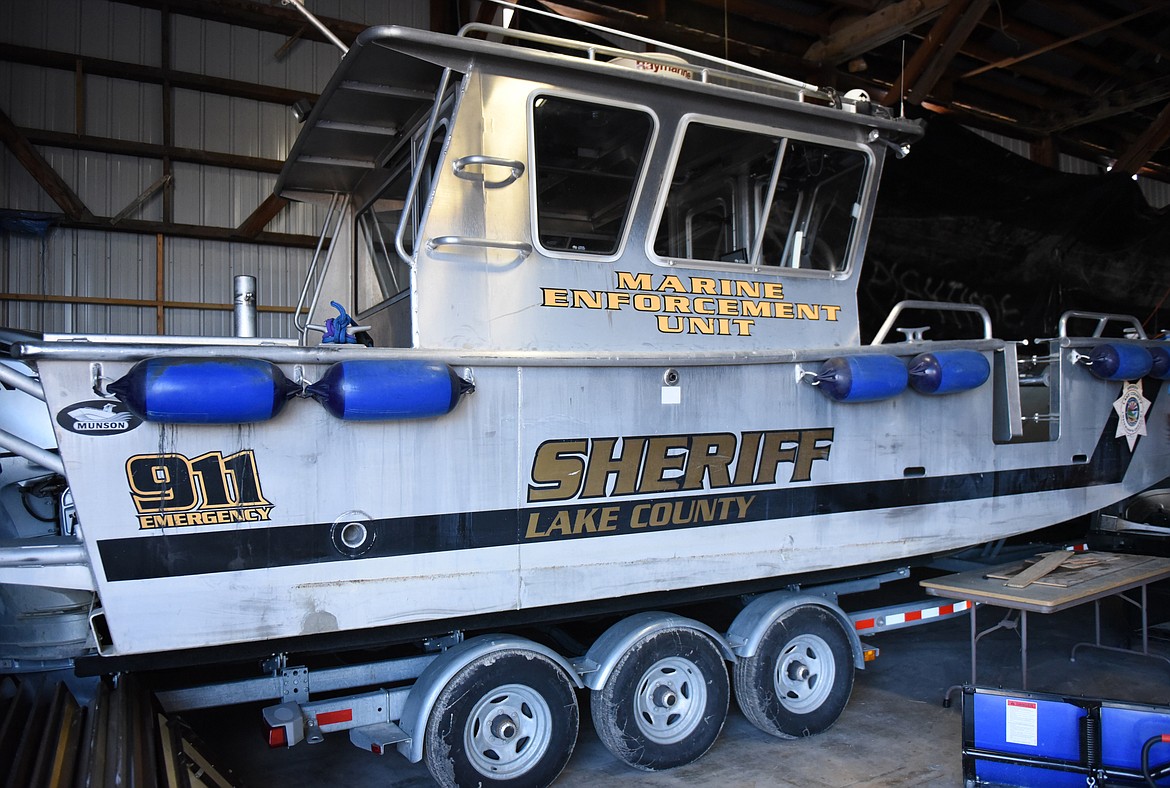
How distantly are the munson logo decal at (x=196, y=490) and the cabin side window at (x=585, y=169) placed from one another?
1544 millimetres

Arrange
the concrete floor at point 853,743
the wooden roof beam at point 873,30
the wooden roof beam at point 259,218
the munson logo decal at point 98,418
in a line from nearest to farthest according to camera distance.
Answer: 1. the munson logo decal at point 98,418
2. the concrete floor at point 853,743
3. the wooden roof beam at point 873,30
4. the wooden roof beam at point 259,218

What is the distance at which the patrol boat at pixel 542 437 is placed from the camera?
286 cm

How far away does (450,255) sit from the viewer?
3424 millimetres

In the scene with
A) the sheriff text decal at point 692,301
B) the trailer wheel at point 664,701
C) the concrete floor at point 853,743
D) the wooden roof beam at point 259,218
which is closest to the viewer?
the sheriff text decal at point 692,301

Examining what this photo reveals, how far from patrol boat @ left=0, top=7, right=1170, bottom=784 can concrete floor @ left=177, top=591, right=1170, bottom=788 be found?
0.22 metres

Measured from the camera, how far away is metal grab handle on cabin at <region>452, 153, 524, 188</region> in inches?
132

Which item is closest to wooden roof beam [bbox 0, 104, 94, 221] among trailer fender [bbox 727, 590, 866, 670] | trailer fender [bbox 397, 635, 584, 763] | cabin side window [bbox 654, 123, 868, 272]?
cabin side window [bbox 654, 123, 868, 272]

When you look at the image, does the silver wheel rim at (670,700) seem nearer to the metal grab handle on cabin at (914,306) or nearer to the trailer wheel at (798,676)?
the trailer wheel at (798,676)

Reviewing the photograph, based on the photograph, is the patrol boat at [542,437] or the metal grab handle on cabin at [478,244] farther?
the metal grab handle on cabin at [478,244]

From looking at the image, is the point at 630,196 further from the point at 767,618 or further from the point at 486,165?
the point at 767,618

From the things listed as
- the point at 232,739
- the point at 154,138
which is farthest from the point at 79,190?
the point at 232,739

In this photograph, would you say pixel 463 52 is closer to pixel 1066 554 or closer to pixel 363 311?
pixel 363 311

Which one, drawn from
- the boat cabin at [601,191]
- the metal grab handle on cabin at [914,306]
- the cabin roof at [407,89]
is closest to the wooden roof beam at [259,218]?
the cabin roof at [407,89]

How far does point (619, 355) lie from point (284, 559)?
1.56 meters
